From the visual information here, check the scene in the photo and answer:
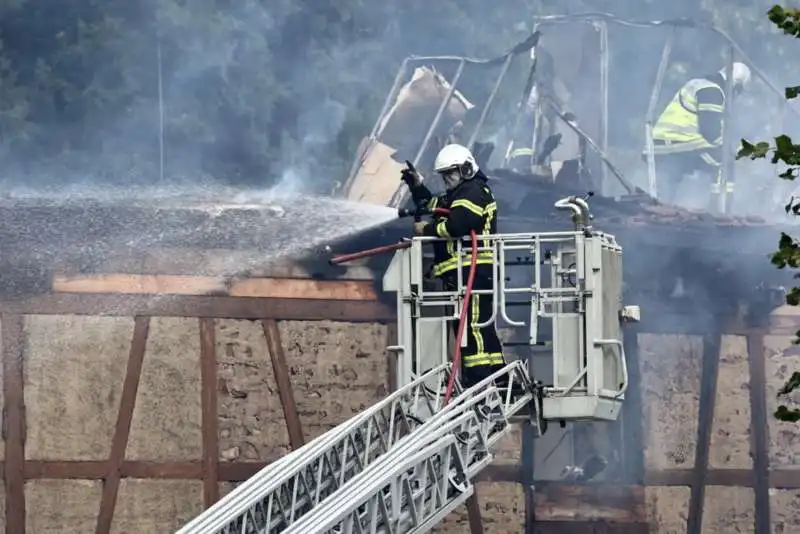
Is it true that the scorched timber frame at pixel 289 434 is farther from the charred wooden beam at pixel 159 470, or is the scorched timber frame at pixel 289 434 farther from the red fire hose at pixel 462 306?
the red fire hose at pixel 462 306

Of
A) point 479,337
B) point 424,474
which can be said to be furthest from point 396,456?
point 479,337

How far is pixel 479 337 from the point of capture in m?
9.33

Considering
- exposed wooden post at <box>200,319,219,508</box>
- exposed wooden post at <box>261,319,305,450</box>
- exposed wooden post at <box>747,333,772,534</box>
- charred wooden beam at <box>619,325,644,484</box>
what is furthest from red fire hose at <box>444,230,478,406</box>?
exposed wooden post at <box>747,333,772,534</box>

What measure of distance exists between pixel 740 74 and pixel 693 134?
2.01 ft

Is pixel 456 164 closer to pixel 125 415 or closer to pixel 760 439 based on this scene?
pixel 125 415

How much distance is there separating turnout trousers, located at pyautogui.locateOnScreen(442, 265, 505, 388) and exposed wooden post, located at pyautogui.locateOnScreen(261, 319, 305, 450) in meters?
2.84

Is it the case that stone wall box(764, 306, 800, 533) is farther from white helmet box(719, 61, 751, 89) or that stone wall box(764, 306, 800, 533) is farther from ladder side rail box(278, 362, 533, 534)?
ladder side rail box(278, 362, 533, 534)

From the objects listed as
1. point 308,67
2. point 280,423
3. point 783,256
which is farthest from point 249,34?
point 783,256

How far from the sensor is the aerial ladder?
27.3 ft

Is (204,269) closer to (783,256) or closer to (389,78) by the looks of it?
(389,78)

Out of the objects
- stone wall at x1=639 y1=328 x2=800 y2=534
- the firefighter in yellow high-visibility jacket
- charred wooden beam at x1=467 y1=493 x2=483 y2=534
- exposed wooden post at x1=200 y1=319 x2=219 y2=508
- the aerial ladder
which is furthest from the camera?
the firefighter in yellow high-visibility jacket

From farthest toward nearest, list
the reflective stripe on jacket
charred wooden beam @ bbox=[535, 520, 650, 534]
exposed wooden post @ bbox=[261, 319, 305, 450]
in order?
charred wooden beam @ bbox=[535, 520, 650, 534] < exposed wooden post @ bbox=[261, 319, 305, 450] < the reflective stripe on jacket

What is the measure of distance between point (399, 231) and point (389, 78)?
1222 millimetres

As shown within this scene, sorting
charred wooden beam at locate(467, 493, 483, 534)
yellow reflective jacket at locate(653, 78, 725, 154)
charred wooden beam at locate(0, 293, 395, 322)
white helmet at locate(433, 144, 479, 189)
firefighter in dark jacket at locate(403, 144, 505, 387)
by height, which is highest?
yellow reflective jacket at locate(653, 78, 725, 154)
